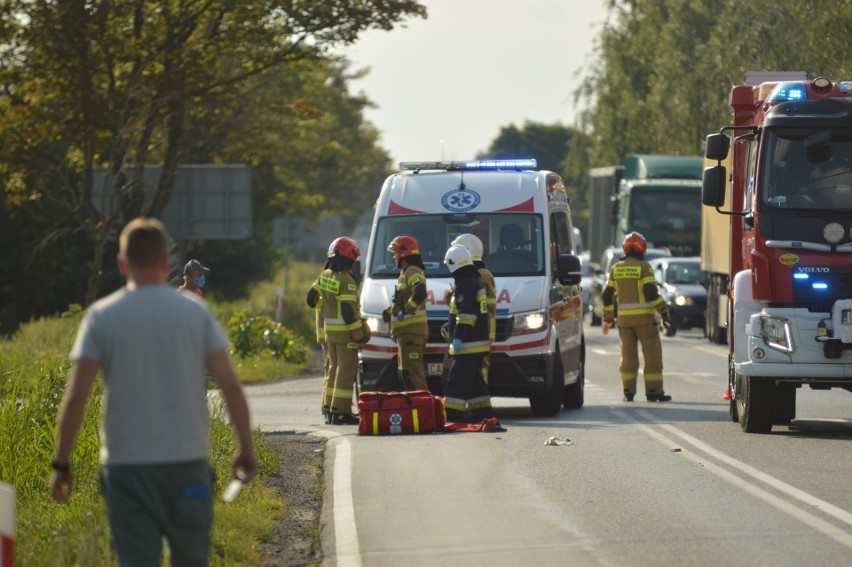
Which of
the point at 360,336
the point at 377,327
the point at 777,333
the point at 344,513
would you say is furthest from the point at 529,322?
the point at 344,513

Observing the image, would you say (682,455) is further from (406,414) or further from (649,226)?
(649,226)

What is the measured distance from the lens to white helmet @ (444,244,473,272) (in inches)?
607

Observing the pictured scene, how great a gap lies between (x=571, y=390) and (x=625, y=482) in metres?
6.55

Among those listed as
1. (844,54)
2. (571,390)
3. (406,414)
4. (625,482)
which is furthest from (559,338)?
(844,54)

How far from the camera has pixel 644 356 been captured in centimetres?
1897

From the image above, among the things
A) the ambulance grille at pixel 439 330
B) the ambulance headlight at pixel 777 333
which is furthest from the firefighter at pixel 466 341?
the ambulance headlight at pixel 777 333

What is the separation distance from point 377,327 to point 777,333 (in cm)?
411

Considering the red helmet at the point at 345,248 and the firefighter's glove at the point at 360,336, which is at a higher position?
the red helmet at the point at 345,248

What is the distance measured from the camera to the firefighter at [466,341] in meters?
15.4

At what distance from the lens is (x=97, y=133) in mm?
28875

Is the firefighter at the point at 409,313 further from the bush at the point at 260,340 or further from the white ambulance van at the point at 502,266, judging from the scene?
the bush at the point at 260,340

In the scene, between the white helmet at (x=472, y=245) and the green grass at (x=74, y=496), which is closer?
the green grass at (x=74, y=496)

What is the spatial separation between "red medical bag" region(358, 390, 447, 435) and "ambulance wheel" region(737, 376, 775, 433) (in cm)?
268

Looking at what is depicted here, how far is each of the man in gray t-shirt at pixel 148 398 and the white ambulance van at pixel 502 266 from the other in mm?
10267
